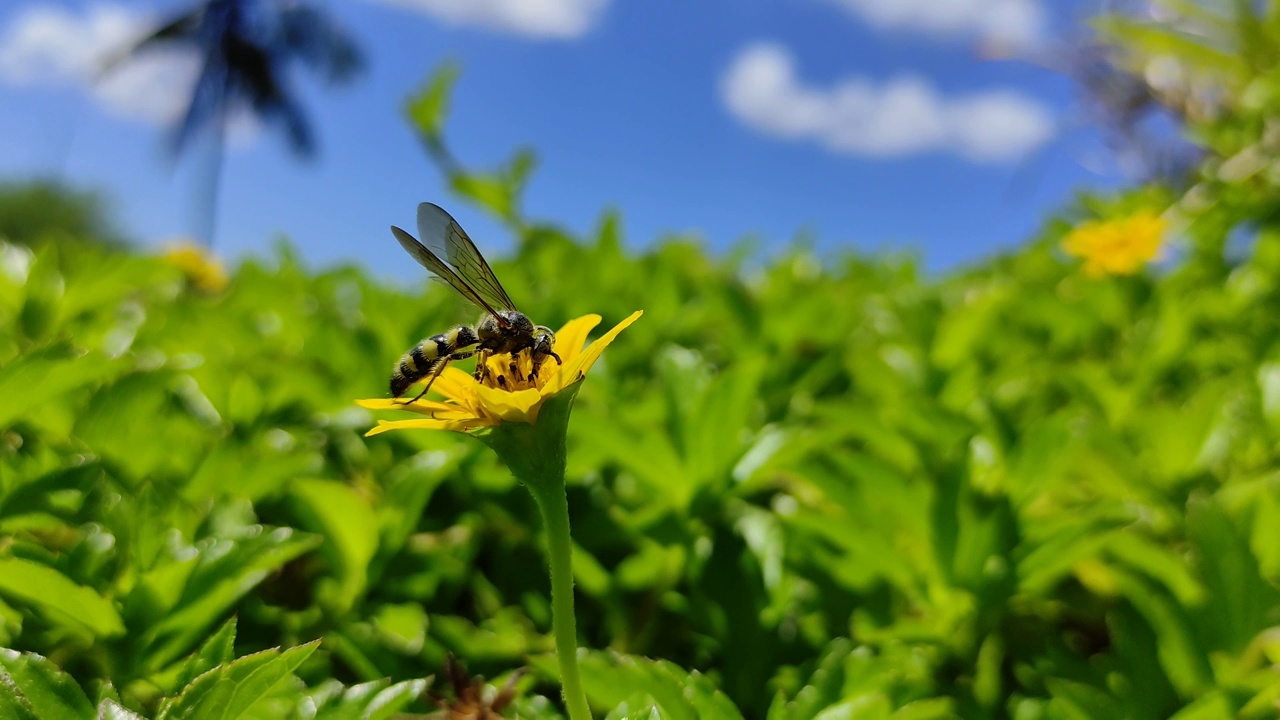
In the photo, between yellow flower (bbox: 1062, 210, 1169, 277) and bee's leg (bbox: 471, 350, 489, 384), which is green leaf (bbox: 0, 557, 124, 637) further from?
yellow flower (bbox: 1062, 210, 1169, 277)

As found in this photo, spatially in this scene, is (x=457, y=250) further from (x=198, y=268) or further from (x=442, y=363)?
(x=198, y=268)

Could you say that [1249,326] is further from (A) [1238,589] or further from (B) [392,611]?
(B) [392,611]

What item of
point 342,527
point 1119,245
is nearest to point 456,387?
point 342,527

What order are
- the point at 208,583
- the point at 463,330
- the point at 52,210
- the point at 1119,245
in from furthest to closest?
the point at 52,210 → the point at 1119,245 → the point at 463,330 → the point at 208,583

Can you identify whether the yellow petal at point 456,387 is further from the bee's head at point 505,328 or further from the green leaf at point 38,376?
the green leaf at point 38,376

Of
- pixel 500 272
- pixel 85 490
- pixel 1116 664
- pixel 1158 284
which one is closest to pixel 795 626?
pixel 1116 664

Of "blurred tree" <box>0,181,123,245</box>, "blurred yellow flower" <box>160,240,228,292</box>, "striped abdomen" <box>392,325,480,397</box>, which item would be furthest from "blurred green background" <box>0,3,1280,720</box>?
"blurred tree" <box>0,181,123,245</box>

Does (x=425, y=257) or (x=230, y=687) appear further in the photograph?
(x=425, y=257)
